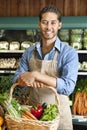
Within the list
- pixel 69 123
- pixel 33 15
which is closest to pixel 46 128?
pixel 69 123

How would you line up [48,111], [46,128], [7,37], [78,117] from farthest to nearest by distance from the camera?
[7,37] < [78,117] < [48,111] < [46,128]

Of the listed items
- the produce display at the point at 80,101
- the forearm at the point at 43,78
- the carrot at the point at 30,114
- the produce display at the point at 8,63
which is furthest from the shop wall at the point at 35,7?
the carrot at the point at 30,114

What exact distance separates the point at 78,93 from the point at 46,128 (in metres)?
2.48

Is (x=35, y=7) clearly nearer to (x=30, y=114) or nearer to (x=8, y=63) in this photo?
(x=8, y=63)

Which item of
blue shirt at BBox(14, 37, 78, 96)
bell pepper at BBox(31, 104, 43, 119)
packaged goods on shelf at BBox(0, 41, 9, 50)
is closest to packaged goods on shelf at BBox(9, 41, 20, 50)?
packaged goods on shelf at BBox(0, 41, 9, 50)

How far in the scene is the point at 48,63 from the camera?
95.8 inches

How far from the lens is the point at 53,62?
93.9 inches

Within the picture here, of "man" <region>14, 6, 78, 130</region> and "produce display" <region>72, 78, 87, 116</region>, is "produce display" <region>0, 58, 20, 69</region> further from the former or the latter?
"man" <region>14, 6, 78, 130</region>

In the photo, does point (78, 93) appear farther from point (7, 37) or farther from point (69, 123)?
point (69, 123)

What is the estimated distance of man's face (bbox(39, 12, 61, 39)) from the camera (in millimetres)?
2264

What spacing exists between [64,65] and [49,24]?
32 cm

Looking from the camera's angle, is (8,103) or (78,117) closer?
(8,103)

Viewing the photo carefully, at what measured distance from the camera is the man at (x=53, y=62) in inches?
84.4

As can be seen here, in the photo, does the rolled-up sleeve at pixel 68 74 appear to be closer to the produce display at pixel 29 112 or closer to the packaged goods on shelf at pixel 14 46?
the produce display at pixel 29 112
